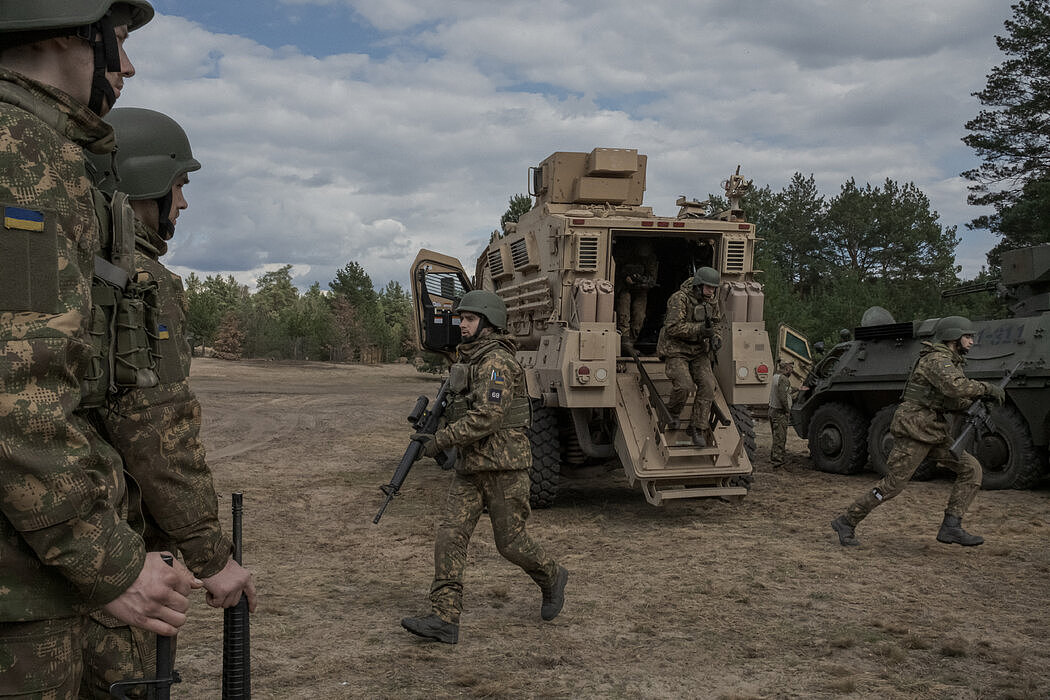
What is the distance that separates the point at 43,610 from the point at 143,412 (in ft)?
1.76

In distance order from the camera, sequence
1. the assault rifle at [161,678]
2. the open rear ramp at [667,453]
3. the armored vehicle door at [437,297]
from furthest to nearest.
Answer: the armored vehicle door at [437,297], the open rear ramp at [667,453], the assault rifle at [161,678]

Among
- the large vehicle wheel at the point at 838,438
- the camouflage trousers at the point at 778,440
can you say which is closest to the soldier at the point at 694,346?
the large vehicle wheel at the point at 838,438

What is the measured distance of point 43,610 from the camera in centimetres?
160

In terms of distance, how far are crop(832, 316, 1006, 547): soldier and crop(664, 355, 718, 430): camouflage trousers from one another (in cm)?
154

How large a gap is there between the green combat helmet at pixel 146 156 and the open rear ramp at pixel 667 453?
18.2 feet

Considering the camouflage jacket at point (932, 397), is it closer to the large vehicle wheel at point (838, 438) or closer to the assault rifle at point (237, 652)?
the large vehicle wheel at point (838, 438)

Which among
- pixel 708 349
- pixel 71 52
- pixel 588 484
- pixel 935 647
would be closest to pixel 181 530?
pixel 71 52

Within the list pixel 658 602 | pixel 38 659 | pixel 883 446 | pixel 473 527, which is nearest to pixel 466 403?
pixel 473 527

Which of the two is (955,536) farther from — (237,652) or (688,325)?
(237,652)

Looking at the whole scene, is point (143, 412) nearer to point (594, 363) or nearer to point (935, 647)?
point (935, 647)

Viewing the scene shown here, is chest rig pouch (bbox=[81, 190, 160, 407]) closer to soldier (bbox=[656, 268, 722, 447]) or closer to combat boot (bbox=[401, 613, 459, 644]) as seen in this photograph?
combat boot (bbox=[401, 613, 459, 644])

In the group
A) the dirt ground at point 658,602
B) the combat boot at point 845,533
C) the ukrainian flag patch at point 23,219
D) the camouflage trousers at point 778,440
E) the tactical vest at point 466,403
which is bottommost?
the dirt ground at point 658,602

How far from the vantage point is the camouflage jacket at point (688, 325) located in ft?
25.8

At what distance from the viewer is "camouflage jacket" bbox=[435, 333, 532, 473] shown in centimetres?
476
